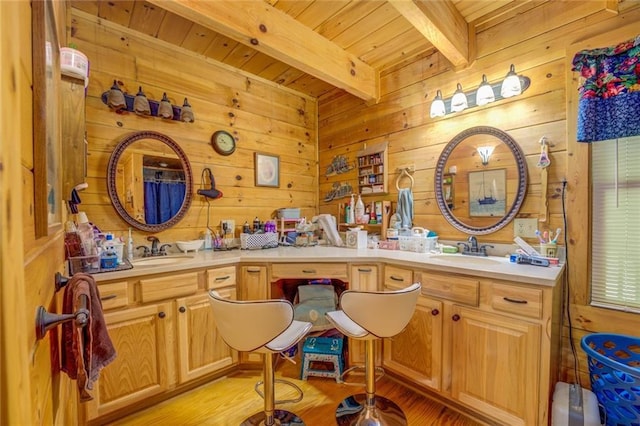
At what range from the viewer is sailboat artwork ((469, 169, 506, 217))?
2027 millimetres

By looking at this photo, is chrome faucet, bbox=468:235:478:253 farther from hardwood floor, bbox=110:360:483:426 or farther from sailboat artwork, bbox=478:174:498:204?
hardwood floor, bbox=110:360:483:426

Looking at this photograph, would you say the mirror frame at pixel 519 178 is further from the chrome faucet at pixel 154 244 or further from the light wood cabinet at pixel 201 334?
the chrome faucet at pixel 154 244

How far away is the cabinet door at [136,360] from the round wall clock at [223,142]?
1.43m

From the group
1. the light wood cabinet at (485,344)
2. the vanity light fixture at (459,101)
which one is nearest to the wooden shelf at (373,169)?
the vanity light fixture at (459,101)

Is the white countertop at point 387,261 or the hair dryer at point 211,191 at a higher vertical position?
the hair dryer at point 211,191

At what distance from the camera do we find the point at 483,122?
2113 mm

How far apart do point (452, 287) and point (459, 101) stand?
1.40 m

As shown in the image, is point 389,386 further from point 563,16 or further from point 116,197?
point 563,16

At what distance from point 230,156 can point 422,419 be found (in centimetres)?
254

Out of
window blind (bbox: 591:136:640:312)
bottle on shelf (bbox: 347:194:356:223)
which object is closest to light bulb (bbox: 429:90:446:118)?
window blind (bbox: 591:136:640:312)

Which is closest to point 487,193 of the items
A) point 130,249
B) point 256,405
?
point 256,405

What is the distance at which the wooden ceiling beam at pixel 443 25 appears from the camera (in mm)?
1680

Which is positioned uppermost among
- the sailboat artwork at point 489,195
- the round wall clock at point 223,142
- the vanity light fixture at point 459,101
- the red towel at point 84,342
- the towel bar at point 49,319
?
the vanity light fixture at point 459,101

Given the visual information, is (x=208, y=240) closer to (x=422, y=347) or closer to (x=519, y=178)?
(x=422, y=347)
